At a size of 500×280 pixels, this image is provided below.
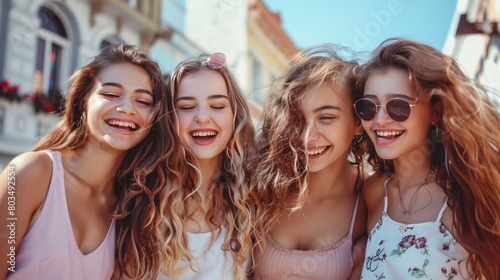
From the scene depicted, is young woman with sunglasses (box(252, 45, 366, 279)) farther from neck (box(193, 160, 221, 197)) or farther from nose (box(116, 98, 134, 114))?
nose (box(116, 98, 134, 114))

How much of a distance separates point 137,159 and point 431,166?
1.60 meters

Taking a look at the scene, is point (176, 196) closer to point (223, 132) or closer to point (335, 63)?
point (223, 132)

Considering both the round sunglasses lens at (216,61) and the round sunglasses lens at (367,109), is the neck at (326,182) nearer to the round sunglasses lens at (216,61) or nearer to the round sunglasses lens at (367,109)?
the round sunglasses lens at (367,109)

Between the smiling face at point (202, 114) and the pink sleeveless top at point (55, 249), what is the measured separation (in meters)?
0.72

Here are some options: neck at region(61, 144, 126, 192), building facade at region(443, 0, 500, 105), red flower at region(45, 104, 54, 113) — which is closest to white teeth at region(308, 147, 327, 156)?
neck at region(61, 144, 126, 192)

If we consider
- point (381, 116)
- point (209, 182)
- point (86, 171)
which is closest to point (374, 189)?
point (381, 116)

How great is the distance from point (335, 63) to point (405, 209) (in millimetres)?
1000

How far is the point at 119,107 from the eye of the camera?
252cm

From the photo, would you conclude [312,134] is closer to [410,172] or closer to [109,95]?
[410,172]

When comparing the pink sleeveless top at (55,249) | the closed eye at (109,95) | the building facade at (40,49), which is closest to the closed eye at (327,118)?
the closed eye at (109,95)

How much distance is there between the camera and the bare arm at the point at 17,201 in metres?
2.18

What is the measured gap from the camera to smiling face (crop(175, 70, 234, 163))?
8.97 ft

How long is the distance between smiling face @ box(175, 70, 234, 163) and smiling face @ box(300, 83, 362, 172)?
479 mm

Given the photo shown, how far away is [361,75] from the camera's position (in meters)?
2.66
